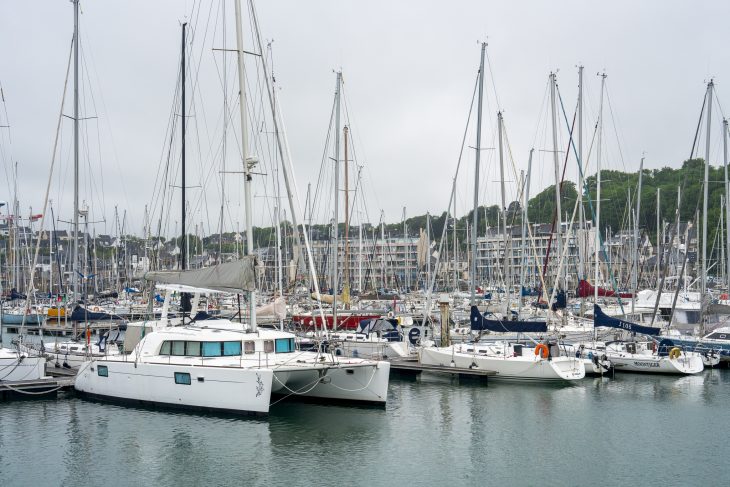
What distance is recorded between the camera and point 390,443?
2159 cm

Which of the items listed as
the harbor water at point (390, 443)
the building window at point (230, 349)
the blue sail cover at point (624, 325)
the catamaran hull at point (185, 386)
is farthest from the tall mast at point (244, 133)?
the blue sail cover at point (624, 325)

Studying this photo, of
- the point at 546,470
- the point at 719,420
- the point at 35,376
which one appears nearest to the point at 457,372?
the point at 719,420

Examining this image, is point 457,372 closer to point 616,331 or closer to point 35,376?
point 616,331

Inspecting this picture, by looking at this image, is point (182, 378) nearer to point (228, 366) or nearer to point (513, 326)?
point (228, 366)

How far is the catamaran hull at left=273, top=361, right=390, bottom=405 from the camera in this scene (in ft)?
82.3

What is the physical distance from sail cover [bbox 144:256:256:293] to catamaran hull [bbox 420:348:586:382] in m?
12.2

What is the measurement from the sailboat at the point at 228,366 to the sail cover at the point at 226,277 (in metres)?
0.04

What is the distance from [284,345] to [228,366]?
122 inches

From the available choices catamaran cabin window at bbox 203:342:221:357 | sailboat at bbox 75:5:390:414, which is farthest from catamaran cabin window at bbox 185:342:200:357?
catamaran cabin window at bbox 203:342:221:357

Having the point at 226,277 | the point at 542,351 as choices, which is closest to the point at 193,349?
the point at 226,277

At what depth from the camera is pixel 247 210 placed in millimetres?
24953

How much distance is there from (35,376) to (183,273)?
781cm

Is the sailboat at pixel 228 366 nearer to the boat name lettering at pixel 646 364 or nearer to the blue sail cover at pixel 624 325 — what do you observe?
the blue sail cover at pixel 624 325

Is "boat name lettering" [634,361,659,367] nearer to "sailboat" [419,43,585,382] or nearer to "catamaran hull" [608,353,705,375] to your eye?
"catamaran hull" [608,353,705,375]
